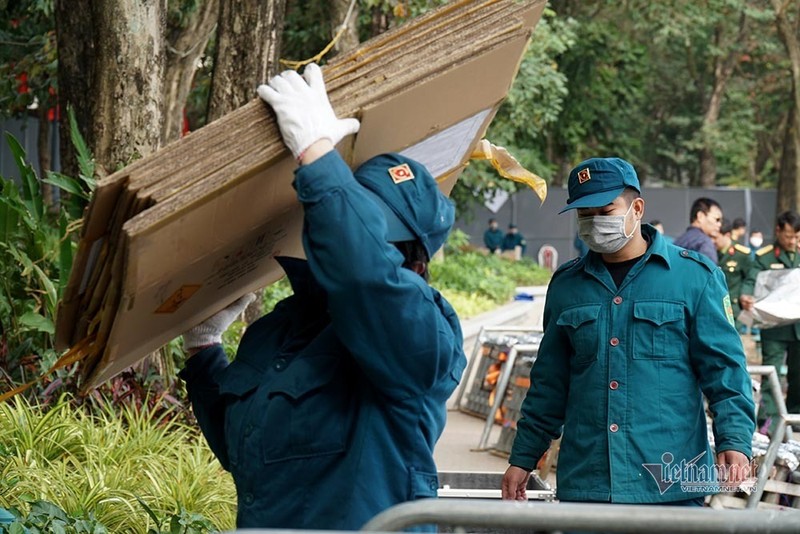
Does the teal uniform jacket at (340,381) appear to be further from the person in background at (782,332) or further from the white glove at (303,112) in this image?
the person in background at (782,332)

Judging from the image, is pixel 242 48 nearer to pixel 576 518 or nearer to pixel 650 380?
pixel 650 380

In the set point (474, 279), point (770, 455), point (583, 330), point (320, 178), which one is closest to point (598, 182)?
point (583, 330)

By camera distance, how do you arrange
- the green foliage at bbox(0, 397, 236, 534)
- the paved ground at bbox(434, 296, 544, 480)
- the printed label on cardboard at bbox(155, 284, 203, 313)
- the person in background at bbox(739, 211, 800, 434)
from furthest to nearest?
the person in background at bbox(739, 211, 800, 434) → the paved ground at bbox(434, 296, 544, 480) → the green foliage at bbox(0, 397, 236, 534) → the printed label on cardboard at bbox(155, 284, 203, 313)

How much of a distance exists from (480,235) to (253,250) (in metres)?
40.1

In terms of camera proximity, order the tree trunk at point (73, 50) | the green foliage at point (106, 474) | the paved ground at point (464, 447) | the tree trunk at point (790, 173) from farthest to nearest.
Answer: the tree trunk at point (790, 173)
the paved ground at point (464, 447)
the tree trunk at point (73, 50)
the green foliage at point (106, 474)

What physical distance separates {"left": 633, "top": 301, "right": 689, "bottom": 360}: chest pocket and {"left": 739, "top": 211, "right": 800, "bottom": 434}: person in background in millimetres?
5904

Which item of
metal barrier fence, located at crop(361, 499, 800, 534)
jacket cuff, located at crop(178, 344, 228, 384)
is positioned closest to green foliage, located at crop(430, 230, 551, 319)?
jacket cuff, located at crop(178, 344, 228, 384)

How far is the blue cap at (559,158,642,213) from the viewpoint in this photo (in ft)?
15.1

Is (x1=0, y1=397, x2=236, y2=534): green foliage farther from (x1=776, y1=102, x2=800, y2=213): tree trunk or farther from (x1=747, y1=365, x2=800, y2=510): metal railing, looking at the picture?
(x1=776, y1=102, x2=800, y2=213): tree trunk

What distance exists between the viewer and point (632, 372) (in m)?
4.44

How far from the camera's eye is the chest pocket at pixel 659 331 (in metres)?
4.45

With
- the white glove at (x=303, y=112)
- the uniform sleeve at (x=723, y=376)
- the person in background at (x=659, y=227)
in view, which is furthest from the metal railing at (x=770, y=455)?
the white glove at (x=303, y=112)

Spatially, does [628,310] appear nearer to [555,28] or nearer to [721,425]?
[721,425]

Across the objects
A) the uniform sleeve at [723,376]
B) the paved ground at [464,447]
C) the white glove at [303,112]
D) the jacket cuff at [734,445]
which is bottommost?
the paved ground at [464,447]
